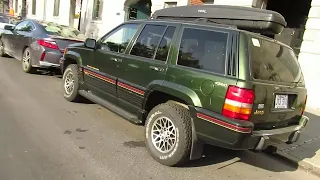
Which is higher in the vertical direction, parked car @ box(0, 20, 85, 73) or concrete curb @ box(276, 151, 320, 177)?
parked car @ box(0, 20, 85, 73)

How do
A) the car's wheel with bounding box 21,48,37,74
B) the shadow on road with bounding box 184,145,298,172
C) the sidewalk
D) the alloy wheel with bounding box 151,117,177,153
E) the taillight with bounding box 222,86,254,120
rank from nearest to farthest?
the taillight with bounding box 222,86,254,120
the alloy wheel with bounding box 151,117,177,153
the shadow on road with bounding box 184,145,298,172
the sidewalk
the car's wheel with bounding box 21,48,37,74

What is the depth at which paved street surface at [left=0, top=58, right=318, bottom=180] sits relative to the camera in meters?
3.57

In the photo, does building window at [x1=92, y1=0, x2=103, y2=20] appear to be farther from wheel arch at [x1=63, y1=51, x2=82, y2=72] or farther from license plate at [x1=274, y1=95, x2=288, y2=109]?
license plate at [x1=274, y1=95, x2=288, y2=109]

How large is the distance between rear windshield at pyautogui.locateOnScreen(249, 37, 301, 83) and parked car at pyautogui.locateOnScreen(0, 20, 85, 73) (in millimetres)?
5745

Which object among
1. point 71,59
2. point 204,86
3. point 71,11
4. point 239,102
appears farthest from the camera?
point 71,11

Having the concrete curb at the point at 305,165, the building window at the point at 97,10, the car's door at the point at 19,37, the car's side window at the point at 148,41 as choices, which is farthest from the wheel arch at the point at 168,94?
the building window at the point at 97,10

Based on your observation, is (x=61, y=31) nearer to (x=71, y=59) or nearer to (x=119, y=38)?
(x=71, y=59)

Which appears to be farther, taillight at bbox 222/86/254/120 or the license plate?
the license plate

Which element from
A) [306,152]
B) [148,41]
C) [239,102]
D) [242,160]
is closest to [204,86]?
[239,102]

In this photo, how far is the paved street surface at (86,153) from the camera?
141 inches

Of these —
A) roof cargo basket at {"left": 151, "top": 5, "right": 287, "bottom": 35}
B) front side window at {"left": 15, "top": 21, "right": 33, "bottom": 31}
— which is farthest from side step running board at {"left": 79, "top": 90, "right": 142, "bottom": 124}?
front side window at {"left": 15, "top": 21, "right": 33, "bottom": 31}

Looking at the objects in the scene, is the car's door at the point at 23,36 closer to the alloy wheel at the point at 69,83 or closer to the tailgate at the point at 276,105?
the alloy wheel at the point at 69,83

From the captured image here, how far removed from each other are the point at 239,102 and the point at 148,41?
6.05 feet

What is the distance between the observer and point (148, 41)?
15.3ft
